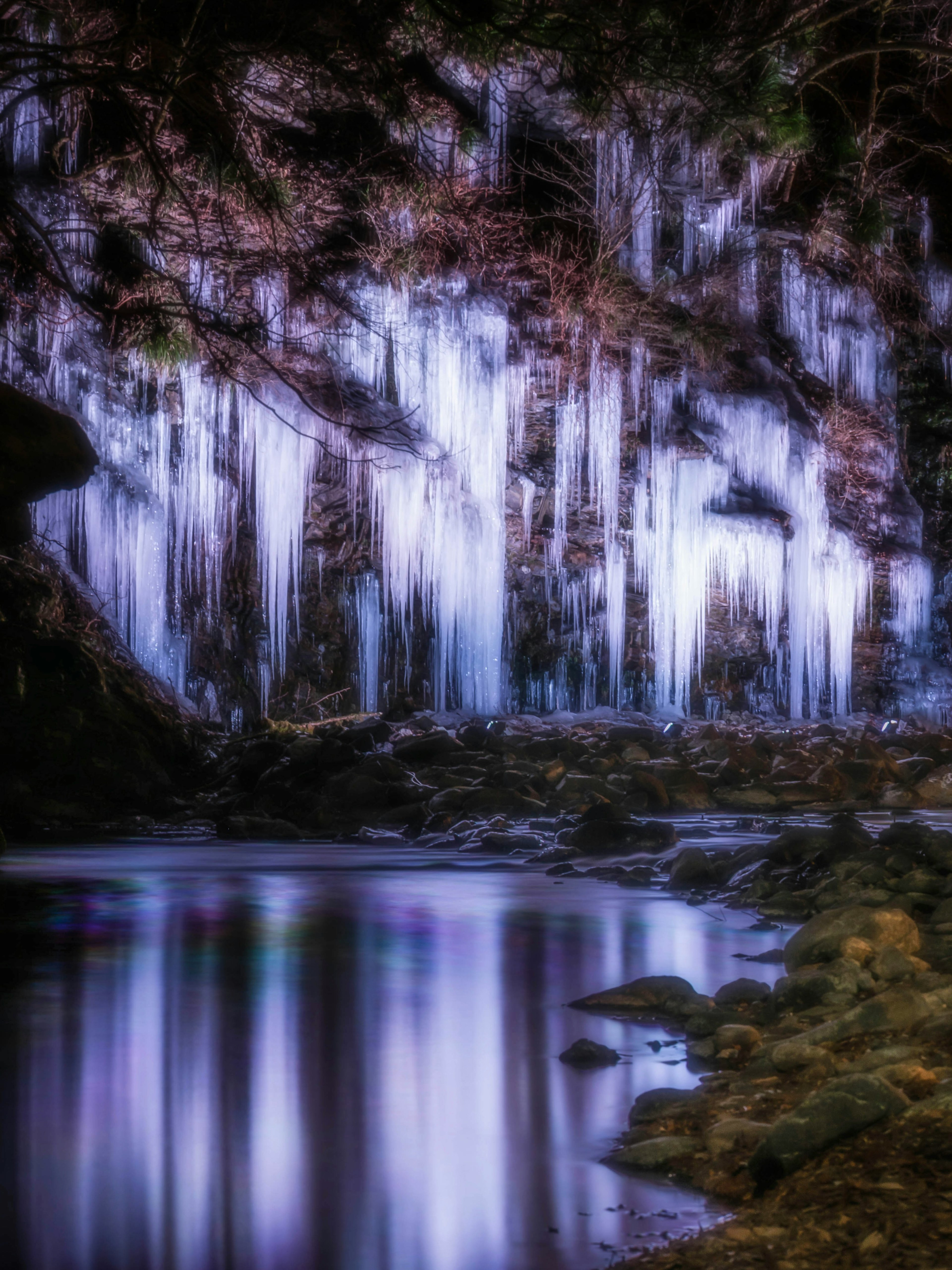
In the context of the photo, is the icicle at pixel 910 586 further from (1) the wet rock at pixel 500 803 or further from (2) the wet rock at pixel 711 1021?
(2) the wet rock at pixel 711 1021

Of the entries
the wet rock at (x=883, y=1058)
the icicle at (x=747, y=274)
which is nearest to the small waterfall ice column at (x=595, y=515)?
the icicle at (x=747, y=274)

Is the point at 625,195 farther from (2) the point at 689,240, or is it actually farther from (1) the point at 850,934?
(1) the point at 850,934

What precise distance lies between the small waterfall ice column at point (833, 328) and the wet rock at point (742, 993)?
12.9m

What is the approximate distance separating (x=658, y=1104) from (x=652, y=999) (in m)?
0.91

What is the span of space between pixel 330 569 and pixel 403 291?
7368 mm

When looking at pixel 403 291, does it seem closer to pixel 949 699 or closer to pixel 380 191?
pixel 380 191

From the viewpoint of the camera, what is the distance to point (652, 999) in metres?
3.25

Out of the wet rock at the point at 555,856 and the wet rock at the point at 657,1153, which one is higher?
the wet rock at the point at 657,1153

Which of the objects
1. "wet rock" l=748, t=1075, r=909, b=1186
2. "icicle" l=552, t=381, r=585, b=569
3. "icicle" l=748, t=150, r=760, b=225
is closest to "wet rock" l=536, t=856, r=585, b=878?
"wet rock" l=748, t=1075, r=909, b=1186

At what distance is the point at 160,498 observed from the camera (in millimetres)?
13781

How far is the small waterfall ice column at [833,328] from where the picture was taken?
14.8 m

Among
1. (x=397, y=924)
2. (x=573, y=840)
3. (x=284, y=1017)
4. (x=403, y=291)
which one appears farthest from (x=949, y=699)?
(x=284, y=1017)

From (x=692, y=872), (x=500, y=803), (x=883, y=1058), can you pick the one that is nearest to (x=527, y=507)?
(x=500, y=803)

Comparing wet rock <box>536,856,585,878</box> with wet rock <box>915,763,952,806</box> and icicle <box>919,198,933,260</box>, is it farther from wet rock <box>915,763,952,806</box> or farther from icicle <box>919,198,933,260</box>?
icicle <box>919,198,933,260</box>
